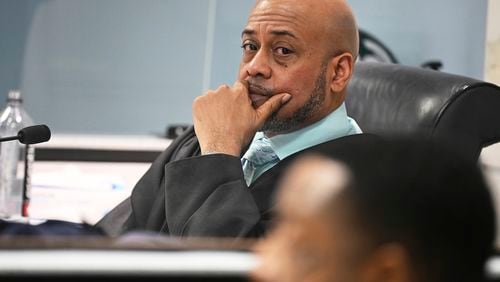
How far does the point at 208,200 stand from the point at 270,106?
0.33 meters

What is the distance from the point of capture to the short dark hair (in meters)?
0.59

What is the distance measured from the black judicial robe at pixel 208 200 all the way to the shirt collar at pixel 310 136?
88 millimetres

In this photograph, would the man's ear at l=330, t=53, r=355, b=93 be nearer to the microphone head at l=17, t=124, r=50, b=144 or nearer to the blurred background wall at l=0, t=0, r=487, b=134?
the microphone head at l=17, t=124, r=50, b=144

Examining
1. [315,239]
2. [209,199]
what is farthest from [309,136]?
[315,239]

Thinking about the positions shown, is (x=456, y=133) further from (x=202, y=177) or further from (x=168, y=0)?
(x=168, y=0)

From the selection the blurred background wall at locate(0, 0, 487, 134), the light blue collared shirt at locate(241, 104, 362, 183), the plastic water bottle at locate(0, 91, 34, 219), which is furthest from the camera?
the blurred background wall at locate(0, 0, 487, 134)

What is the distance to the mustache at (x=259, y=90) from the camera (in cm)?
200

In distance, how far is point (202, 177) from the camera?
69.6 inches

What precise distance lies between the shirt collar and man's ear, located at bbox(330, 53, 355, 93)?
3.3 inches

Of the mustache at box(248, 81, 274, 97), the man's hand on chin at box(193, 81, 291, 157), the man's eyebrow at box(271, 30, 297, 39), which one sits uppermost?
the man's eyebrow at box(271, 30, 297, 39)

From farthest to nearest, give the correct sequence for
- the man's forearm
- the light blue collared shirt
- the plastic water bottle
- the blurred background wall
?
the blurred background wall, the plastic water bottle, the light blue collared shirt, the man's forearm

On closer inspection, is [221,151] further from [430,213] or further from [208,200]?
[430,213]

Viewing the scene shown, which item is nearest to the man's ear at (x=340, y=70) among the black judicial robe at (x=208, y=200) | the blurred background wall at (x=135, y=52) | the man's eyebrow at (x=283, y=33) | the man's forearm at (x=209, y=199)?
the man's eyebrow at (x=283, y=33)

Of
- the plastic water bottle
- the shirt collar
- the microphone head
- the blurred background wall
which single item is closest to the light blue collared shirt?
the shirt collar
